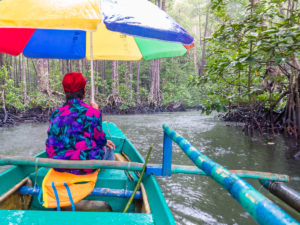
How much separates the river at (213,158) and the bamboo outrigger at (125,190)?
0.97 m

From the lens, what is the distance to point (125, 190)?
1.85 m

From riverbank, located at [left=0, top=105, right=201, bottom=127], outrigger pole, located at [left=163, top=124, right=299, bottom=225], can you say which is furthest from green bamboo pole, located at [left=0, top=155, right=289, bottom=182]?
riverbank, located at [left=0, top=105, right=201, bottom=127]

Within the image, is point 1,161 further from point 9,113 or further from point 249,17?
point 9,113

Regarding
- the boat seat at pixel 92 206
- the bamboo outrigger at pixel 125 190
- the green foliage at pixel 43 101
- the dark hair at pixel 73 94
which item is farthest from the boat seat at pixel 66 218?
the green foliage at pixel 43 101

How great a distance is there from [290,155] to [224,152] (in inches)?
51.8

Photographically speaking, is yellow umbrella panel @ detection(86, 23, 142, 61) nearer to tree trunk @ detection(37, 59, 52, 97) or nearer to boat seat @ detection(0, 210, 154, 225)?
boat seat @ detection(0, 210, 154, 225)

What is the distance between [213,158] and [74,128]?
3.64 metres

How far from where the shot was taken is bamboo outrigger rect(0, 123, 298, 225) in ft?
1.85

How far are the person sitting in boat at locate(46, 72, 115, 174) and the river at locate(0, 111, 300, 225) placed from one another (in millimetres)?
1447

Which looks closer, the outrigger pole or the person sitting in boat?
the outrigger pole

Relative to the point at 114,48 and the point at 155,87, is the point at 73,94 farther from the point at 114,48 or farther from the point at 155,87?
the point at 155,87

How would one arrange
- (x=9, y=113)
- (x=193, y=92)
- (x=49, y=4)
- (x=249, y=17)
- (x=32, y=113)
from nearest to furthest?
(x=49, y=4) → (x=249, y=17) → (x=9, y=113) → (x=32, y=113) → (x=193, y=92)

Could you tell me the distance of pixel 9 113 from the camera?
30.7 feet

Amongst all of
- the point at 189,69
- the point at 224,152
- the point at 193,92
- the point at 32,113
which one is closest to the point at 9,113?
the point at 32,113
